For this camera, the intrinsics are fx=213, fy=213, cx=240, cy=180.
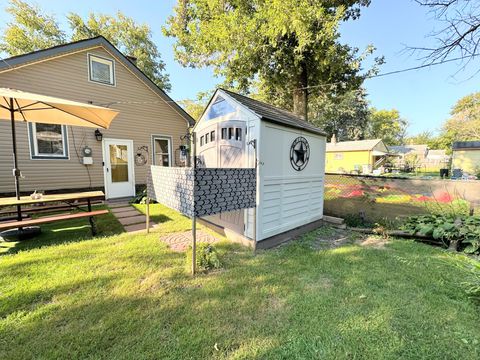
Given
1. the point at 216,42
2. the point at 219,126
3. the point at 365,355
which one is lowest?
the point at 365,355

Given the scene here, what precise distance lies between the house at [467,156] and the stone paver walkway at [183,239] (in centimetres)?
2158

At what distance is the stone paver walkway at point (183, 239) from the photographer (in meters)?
3.94

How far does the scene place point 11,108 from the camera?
3.94 m

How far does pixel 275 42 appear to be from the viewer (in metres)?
7.61

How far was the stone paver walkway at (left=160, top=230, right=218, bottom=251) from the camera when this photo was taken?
155 inches

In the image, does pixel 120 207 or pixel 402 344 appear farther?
pixel 120 207

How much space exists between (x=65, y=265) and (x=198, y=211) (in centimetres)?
218

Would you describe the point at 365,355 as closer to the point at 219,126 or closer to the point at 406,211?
the point at 219,126

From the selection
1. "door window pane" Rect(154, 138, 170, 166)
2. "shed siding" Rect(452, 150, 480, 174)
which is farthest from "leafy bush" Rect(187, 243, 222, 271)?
"shed siding" Rect(452, 150, 480, 174)

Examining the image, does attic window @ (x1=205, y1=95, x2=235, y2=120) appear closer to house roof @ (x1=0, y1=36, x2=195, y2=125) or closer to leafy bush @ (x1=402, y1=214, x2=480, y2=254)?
leafy bush @ (x1=402, y1=214, x2=480, y2=254)

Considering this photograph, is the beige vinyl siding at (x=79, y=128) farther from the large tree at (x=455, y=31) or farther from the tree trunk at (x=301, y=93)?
the large tree at (x=455, y=31)

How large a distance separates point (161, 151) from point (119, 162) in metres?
Result: 1.70

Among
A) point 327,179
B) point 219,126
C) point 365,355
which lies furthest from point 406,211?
point 219,126

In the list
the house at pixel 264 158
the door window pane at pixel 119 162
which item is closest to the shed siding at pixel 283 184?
the house at pixel 264 158
